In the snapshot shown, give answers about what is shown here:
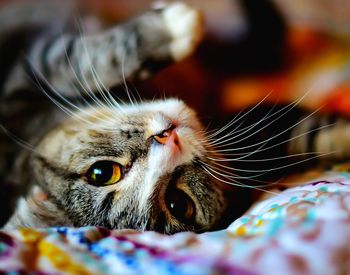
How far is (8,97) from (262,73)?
88 centimetres

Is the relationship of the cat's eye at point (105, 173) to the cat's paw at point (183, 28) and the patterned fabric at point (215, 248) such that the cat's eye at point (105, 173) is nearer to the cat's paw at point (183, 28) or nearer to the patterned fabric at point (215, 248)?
the patterned fabric at point (215, 248)

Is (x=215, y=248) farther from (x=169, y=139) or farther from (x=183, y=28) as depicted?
(x=183, y=28)

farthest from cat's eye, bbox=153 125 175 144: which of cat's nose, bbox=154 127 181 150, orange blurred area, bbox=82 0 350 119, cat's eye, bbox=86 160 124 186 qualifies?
orange blurred area, bbox=82 0 350 119

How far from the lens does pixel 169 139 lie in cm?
93

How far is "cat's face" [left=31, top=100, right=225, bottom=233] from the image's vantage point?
0.93 meters

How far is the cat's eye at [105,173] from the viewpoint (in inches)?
38.2

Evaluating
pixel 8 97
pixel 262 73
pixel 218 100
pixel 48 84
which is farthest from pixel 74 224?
pixel 262 73

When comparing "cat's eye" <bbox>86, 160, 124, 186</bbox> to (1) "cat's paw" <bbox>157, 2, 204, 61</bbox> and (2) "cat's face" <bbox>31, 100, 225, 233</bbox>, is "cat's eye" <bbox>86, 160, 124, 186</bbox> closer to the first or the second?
(2) "cat's face" <bbox>31, 100, 225, 233</bbox>

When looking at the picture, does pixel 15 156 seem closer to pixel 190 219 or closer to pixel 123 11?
pixel 190 219

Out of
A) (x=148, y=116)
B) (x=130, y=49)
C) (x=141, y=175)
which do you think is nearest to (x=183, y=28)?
(x=130, y=49)

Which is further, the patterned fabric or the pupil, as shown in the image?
the pupil

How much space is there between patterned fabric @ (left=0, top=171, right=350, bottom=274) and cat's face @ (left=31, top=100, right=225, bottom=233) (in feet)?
0.56

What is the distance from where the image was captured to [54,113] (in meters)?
1.32

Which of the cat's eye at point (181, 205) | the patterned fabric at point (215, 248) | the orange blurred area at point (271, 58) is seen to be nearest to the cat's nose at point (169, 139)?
the cat's eye at point (181, 205)
